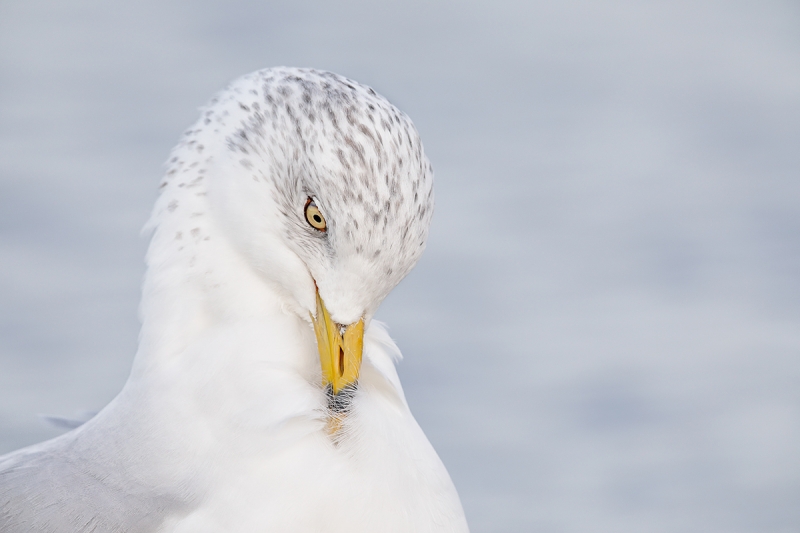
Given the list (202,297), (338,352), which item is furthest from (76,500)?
(338,352)

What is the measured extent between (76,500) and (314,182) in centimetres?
90

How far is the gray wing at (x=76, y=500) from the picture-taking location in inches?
97.4

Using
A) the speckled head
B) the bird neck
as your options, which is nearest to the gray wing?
the bird neck

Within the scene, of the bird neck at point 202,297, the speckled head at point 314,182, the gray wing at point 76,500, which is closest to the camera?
the speckled head at point 314,182

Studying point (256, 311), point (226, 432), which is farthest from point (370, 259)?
point (226, 432)

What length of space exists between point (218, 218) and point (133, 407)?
482 mm

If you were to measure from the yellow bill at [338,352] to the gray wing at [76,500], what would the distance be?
17.0 inches

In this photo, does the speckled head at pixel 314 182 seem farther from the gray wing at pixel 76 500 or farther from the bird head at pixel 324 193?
the gray wing at pixel 76 500

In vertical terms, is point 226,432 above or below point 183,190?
below

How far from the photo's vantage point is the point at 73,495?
2.54 meters

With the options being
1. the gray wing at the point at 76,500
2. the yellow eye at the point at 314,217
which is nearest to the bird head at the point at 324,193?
the yellow eye at the point at 314,217

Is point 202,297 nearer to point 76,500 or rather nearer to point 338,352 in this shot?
point 338,352

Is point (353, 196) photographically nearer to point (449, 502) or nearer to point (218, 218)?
point (218, 218)

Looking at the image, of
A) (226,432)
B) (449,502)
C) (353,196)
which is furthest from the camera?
(449,502)
